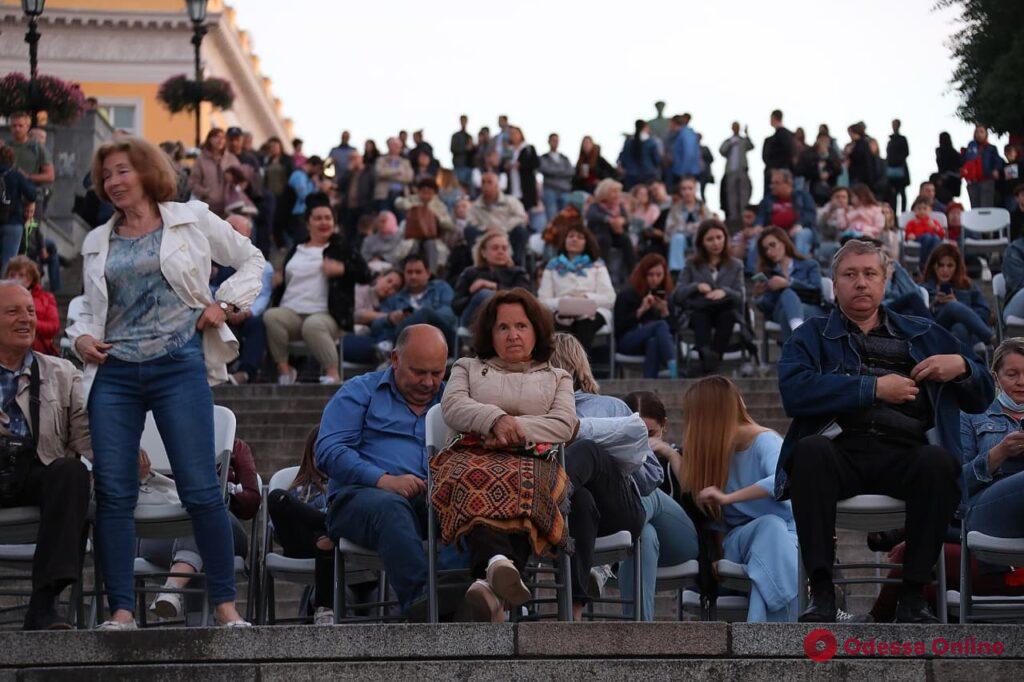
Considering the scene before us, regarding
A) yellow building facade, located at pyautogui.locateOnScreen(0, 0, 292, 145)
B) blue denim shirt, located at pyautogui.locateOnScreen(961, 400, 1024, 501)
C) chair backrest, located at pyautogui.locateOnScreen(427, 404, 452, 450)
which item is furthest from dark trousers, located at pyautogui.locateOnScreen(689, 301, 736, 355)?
yellow building facade, located at pyautogui.locateOnScreen(0, 0, 292, 145)

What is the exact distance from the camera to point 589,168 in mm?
22766

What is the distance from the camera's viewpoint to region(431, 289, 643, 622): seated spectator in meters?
6.69

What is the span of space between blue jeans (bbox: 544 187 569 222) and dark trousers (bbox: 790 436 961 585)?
15632mm

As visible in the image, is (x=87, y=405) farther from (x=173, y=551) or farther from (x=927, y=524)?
(x=927, y=524)

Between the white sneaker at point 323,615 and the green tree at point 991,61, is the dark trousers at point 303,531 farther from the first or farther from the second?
the green tree at point 991,61

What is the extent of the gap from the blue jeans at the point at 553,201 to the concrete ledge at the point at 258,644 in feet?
54.3

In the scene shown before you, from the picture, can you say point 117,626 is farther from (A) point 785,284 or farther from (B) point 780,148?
(B) point 780,148

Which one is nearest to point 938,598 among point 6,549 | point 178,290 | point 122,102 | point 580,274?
point 178,290

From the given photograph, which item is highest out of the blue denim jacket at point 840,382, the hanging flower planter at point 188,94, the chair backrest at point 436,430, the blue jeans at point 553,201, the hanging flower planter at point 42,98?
the hanging flower planter at point 188,94

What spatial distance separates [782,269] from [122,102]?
3418 cm

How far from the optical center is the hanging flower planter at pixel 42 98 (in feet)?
66.7

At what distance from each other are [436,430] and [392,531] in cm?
45

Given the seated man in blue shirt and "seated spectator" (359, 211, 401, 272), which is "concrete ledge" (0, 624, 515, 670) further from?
"seated spectator" (359, 211, 401, 272)

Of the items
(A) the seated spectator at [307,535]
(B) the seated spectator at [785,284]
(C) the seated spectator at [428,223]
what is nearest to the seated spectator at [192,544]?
(A) the seated spectator at [307,535]
